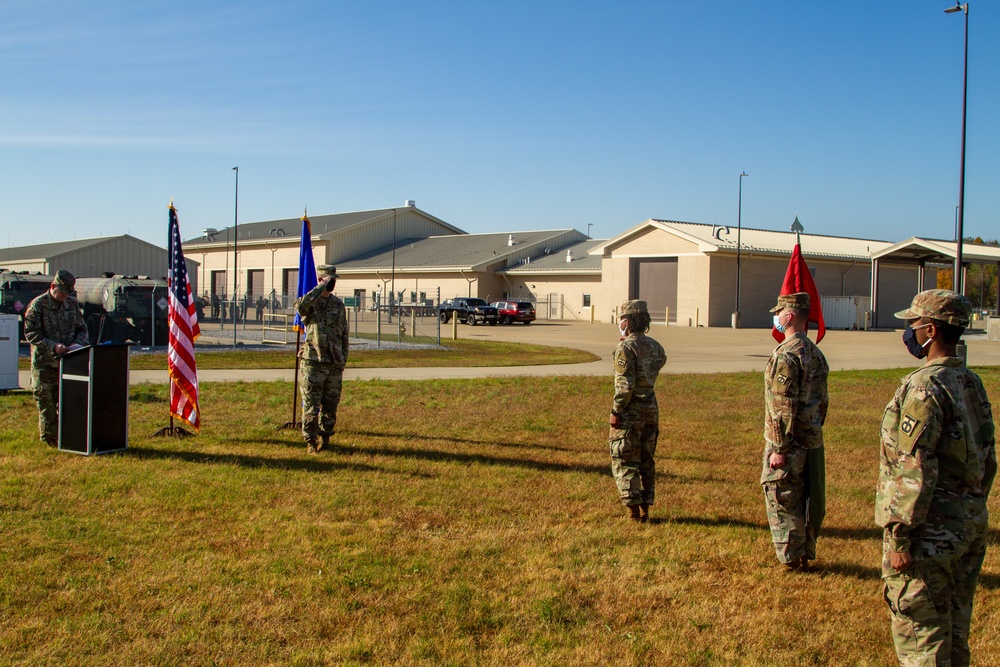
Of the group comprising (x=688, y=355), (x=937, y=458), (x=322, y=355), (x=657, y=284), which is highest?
(x=657, y=284)

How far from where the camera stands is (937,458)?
147 inches

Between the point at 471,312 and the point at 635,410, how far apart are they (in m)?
41.1

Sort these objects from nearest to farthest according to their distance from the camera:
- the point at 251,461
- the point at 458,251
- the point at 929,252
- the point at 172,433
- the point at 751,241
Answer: the point at 251,461, the point at 172,433, the point at 929,252, the point at 751,241, the point at 458,251

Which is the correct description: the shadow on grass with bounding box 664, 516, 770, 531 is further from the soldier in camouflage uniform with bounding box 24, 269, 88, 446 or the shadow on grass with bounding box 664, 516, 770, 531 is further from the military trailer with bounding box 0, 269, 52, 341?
the military trailer with bounding box 0, 269, 52, 341

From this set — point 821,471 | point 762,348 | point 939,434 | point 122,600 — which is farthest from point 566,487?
point 762,348

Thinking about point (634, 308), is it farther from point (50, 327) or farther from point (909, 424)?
point (50, 327)

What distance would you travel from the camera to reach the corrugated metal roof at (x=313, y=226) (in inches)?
2638

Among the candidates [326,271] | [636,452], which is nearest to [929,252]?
[326,271]

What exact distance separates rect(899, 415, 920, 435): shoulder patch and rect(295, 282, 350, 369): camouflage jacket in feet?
21.0

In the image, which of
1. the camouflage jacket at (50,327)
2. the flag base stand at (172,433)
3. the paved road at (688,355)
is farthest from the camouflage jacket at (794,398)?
the paved road at (688,355)

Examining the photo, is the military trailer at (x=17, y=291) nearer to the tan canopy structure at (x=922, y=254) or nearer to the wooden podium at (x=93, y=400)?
the wooden podium at (x=93, y=400)

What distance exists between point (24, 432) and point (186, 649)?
23.4 ft

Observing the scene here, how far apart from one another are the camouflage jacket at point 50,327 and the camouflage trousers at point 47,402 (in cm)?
9

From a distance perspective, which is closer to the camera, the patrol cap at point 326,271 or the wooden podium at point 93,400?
the wooden podium at point 93,400
